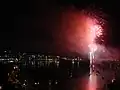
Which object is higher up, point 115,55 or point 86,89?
point 115,55

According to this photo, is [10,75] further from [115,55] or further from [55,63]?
[55,63]

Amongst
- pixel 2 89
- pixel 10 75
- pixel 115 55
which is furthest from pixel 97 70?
pixel 2 89

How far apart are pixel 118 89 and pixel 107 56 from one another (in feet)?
46.4

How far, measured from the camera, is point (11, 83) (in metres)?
21.1

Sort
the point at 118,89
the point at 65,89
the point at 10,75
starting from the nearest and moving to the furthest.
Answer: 1. the point at 118,89
2. the point at 10,75
3. the point at 65,89

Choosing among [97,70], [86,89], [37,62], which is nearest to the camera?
[86,89]

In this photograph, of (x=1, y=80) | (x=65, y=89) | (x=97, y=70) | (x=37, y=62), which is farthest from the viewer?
(x=37, y=62)

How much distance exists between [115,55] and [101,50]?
5.53 metres

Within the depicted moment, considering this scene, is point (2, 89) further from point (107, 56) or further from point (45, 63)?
point (45, 63)

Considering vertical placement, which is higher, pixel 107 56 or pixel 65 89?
pixel 107 56

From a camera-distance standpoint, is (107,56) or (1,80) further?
(107,56)

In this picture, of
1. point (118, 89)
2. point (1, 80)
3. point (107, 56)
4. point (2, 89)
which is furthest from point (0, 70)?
point (107, 56)

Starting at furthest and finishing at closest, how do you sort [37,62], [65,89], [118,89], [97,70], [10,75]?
[37,62], [97,70], [65,89], [10,75], [118,89]

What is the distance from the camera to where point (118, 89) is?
18562 mm
